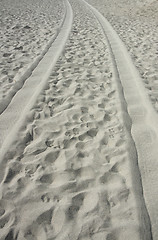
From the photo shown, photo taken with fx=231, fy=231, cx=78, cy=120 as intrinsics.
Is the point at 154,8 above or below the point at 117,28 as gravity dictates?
above

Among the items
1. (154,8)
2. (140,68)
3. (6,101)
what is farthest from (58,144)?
(154,8)

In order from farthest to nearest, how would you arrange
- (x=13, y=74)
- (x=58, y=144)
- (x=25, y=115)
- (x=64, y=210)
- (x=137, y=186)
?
(x=13, y=74) < (x=25, y=115) < (x=58, y=144) < (x=137, y=186) < (x=64, y=210)

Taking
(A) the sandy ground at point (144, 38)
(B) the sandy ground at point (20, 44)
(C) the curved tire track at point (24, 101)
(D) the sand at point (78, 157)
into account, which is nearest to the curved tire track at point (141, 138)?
(D) the sand at point (78, 157)

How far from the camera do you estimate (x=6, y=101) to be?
4.46m

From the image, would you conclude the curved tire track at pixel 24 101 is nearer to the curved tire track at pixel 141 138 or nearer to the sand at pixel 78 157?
the sand at pixel 78 157

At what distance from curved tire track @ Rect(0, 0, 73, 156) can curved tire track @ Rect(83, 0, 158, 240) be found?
67.5 inches

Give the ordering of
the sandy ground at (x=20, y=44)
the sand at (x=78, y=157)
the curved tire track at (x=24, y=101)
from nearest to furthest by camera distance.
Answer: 1. the sand at (x=78, y=157)
2. the curved tire track at (x=24, y=101)
3. the sandy ground at (x=20, y=44)

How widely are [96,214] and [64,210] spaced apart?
36 centimetres

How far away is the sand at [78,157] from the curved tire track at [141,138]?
0.04 feet

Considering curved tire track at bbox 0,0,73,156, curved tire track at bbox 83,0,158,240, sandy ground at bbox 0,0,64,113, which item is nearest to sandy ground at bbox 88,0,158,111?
curved tire track at bbox 83,0,158,240

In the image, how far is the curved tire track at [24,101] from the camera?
363 cm

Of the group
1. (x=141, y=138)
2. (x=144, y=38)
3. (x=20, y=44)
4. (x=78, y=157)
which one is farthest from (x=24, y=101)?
(x=144, y=38)

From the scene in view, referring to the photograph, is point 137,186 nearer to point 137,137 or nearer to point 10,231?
point 137,137

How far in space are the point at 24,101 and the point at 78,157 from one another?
187 cm
